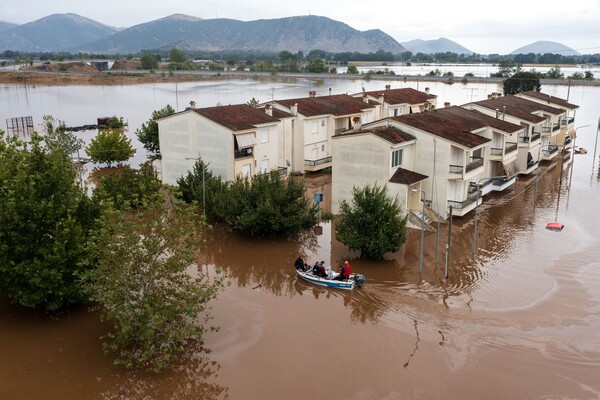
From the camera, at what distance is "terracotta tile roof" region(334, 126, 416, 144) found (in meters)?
33.5

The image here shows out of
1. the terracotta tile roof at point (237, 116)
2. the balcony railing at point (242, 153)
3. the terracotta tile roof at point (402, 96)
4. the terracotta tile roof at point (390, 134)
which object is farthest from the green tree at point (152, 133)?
the terracotta tile roof at point (390, 134)

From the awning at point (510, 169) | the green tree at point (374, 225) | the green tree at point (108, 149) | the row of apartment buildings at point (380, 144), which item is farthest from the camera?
the green tree at point (108, 149)

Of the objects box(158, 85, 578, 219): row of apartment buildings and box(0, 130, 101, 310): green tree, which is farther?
box(158, 85, 578, 219): row of apartment buildings

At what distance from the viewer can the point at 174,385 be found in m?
18.0

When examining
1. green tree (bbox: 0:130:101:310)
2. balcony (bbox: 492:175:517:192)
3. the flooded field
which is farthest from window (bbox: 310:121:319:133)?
green tree (bbox: 0:130:101:310)

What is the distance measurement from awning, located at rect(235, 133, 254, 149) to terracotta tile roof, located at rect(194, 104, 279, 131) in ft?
1.67

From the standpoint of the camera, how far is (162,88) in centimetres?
15162

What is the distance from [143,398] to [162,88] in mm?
143102

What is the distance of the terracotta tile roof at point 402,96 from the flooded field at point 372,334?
29.5 meters

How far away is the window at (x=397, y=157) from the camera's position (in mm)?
33812

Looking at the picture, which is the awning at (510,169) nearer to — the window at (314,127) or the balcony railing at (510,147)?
the balcony railing at (510,147)

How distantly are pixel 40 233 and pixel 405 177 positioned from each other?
2076 cm

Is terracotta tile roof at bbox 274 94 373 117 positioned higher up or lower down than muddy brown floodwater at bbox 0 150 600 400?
higher up

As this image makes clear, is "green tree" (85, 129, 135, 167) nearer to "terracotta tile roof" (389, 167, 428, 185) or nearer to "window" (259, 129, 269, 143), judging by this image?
"window" (259, 129, 269, 143)
